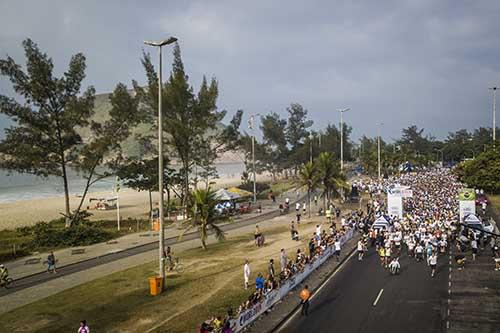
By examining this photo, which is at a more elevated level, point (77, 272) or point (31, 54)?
point (31, 54)

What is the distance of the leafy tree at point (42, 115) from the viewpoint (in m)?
35.9

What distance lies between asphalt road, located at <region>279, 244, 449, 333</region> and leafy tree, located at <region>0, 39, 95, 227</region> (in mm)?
26424

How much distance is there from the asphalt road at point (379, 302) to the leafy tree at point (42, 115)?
26424mm

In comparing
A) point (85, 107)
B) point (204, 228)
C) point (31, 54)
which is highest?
point (31, 54)

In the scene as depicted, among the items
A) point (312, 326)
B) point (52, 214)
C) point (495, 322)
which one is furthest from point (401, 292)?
point (52, 214)

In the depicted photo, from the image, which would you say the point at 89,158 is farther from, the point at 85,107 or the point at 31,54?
the point at 31,54

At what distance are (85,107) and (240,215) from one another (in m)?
20.1

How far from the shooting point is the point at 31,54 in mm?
35719

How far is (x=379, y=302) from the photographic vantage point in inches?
742

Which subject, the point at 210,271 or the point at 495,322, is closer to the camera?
the point at 495,322

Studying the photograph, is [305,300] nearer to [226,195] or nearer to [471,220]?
[471,220]

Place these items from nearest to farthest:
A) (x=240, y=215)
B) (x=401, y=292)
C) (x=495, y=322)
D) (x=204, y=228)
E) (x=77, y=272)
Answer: (x=495, y=322) → (x=401, y=292) → (x=77, y=272) → (x=204, y=228) → (x=240, y=215)

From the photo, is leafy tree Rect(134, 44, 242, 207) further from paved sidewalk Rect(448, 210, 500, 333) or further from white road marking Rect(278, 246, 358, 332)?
paved sidewalk Rect(448, 210, 500, 333)

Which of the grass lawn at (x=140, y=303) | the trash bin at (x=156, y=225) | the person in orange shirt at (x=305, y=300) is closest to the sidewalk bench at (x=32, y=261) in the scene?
the grass lawn at (x=140, y=303)
